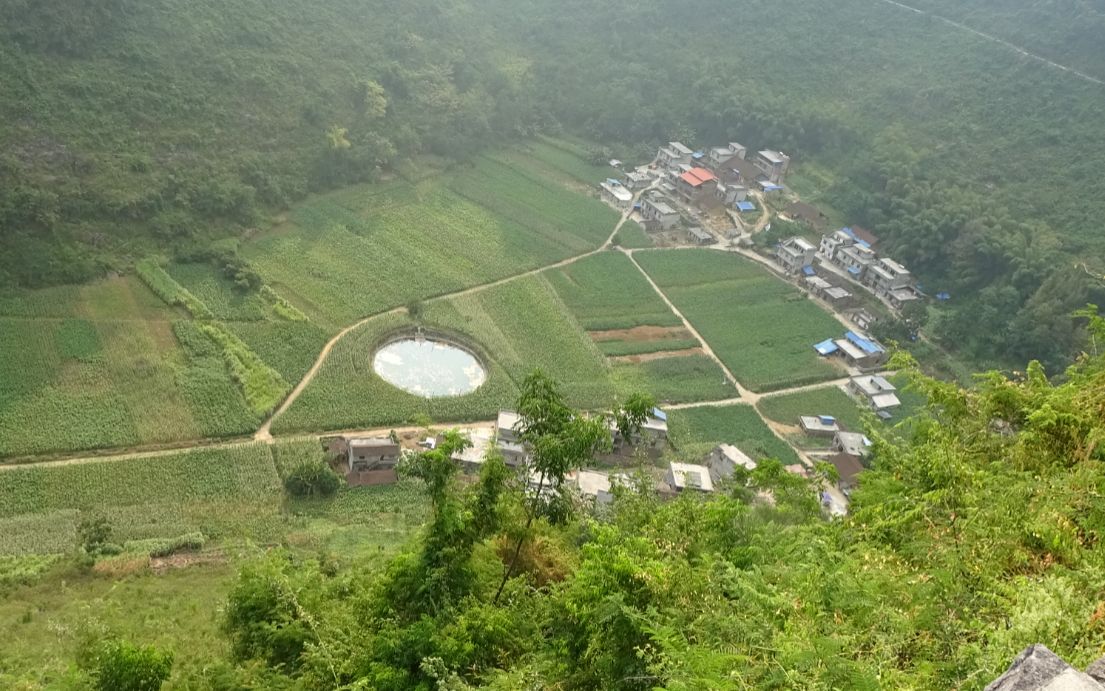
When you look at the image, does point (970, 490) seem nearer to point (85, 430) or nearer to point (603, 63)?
point (85, 430)

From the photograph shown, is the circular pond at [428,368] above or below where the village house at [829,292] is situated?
below

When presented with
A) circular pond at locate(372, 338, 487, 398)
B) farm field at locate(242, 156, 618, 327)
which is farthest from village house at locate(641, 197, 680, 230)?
circular pond at locate(372, 338, 487, 398)

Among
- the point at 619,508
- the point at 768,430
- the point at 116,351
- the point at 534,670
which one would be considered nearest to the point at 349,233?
the point at 116,351

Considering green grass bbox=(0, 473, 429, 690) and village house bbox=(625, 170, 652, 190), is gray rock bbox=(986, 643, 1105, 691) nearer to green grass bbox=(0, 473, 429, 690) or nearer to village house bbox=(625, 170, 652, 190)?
green grass bbox=(0, 473, 429, 690)

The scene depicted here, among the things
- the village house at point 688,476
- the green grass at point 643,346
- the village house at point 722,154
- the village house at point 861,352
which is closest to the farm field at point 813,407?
the village house at point 861,352

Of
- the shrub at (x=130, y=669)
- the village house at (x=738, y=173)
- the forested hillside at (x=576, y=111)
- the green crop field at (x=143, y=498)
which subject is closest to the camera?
the shrub at (x=130, y=669)

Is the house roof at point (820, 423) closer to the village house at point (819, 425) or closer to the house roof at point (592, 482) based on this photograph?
the village house at point (819, 425)

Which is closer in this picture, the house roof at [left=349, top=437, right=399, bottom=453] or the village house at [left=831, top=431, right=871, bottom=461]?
the house roof at [left=349, top=437, right=399, bottom=453]
